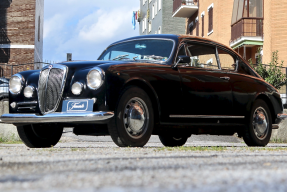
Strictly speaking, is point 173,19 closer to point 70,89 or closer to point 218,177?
point 70,89

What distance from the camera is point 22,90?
694 centimetres

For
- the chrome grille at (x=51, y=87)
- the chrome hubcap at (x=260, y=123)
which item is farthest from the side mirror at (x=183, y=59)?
the chrome hubcap at (x=260, y=123)

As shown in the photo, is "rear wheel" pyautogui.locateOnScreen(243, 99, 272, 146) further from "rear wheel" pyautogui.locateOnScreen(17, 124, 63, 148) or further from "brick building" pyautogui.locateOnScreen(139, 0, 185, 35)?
"brick building" pyautogui.locateOnScreen(139, 0, 185, 35)

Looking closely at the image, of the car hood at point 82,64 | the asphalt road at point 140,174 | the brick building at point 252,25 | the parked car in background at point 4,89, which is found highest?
the brick building at point 252,25

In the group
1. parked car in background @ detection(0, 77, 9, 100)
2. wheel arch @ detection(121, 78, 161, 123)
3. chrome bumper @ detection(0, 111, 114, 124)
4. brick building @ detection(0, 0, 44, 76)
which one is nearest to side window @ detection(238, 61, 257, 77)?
wheel arch @ detection(121, 78, 161, 123)

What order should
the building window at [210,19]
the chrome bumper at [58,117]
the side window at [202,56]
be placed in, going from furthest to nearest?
the building window at [210,19]
the side window at [202,56]
the chrome bumper at [58,117]

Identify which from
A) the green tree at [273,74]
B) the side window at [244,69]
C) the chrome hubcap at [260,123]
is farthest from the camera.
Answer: the green tree at [273,74]

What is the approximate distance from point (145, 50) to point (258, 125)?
239cm

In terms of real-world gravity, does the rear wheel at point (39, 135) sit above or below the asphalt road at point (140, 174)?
below

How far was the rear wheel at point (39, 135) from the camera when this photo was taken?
7344 millimetres

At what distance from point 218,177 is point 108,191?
866mm

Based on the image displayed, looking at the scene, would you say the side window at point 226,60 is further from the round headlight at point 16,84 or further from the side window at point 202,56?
the round headlight at point 16,84

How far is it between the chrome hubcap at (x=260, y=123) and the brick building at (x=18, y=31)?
92.3 feet

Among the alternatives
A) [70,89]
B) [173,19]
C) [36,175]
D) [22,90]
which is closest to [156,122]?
[70,89]
